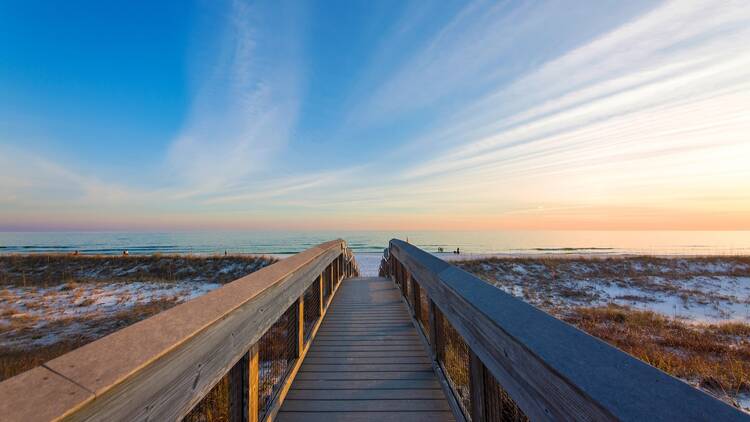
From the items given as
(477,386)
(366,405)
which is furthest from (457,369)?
(477,386)

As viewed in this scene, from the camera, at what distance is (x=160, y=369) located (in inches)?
41.0

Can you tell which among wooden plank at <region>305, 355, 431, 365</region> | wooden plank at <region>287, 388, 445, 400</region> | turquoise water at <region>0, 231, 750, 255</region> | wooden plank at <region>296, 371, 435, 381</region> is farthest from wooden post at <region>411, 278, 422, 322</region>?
turquoise water at <region>0, 231, 750, 255</region>

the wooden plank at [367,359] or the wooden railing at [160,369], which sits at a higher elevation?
the wooden railing at [160,369]

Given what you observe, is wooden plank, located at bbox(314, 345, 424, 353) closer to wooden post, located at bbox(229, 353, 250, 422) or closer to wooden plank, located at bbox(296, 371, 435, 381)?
wooden plank, located at bbox(296, 371, 435, 381)

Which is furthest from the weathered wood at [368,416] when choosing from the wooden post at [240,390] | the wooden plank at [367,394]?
the wooden post at [240,390]

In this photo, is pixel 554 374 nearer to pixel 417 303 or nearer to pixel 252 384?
pixel 252 384

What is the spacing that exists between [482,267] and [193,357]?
71.2ft

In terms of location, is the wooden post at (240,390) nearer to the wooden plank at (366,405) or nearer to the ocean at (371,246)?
the wooden plank at (366,405)

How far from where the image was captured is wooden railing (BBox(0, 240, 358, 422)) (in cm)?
72

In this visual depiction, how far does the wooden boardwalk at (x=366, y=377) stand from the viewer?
8.85 feet

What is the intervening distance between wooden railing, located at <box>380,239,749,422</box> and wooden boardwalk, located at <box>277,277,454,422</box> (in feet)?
3.12

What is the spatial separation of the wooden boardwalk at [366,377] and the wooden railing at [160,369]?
92 cm

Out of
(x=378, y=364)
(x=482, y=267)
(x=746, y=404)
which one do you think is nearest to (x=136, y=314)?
(x=378, y=364)

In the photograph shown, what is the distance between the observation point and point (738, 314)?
36.7 feet
